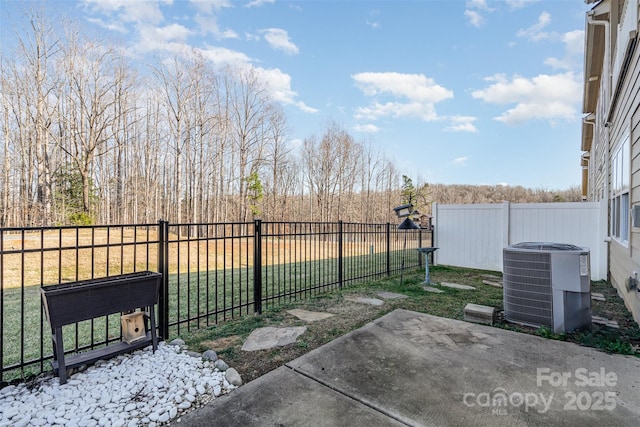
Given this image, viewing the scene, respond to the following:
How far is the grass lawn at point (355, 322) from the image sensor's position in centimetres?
266

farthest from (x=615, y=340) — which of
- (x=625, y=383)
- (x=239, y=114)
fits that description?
(x=239, y=114)

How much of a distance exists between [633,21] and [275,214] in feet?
60.3

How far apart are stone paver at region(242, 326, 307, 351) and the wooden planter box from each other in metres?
0.86

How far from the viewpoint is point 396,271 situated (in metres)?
7.29

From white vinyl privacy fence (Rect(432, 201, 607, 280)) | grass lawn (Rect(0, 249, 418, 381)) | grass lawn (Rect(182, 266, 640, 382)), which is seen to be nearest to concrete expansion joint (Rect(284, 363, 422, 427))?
grass lawn (Rect(182, 266, 640, 382))

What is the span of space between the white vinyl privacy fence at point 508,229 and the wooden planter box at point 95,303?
7.33 m

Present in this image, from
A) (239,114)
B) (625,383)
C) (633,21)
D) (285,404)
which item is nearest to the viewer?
(285,404)

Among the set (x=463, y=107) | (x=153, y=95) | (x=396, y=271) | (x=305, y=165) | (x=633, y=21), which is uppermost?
(x=153, y=95)

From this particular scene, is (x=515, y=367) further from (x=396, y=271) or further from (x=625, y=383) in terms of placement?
(x=396, y=271)

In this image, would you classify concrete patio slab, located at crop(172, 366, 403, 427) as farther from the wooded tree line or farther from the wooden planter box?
the wooded tree line

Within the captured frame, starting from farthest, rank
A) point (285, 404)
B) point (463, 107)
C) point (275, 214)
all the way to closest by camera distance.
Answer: point (275, 214), point (463, 107), point (285, 404)

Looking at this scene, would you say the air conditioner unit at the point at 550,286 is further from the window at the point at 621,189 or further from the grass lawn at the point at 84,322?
the grass lawn at the point at 84,322

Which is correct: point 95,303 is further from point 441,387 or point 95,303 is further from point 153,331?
point 441,387

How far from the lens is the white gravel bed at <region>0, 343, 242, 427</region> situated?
178cm
